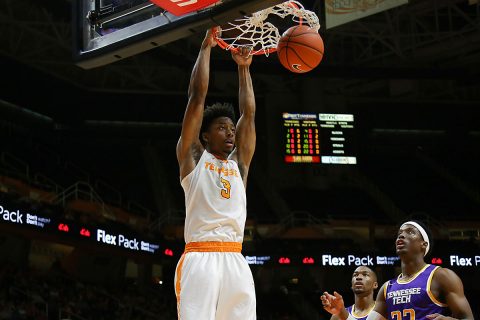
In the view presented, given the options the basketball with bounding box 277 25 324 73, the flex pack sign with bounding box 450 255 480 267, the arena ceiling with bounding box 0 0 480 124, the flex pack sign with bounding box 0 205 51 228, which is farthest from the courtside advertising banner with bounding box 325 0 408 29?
the flex pack sign with bounding box 450 255 480 267

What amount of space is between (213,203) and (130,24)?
1459 millimetres

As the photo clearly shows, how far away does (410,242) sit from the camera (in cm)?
566

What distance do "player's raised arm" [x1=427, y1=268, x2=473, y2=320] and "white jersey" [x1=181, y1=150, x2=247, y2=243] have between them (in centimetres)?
154

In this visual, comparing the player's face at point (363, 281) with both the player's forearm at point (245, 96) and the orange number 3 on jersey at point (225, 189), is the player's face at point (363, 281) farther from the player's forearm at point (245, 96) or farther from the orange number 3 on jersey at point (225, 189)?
the orange number 3 on jersey at point (225, 189)

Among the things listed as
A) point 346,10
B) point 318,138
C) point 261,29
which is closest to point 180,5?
point 261,29

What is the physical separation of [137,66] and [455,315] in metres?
17.8

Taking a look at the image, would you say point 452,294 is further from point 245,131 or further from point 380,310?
point 245,131

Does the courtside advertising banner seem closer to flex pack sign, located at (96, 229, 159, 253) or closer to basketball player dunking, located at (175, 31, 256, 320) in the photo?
flex pack sign, located at (96, 229, 159, 253)

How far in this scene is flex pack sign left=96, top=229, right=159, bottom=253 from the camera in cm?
1702

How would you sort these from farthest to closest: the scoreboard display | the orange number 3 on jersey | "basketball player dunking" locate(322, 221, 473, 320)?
the scoreboard display, "basketball player dunking" locate(322, 221, 473, 320), the orange number 3 on jersey

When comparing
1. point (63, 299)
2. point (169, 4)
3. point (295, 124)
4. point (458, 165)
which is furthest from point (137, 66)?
point (169, 4)

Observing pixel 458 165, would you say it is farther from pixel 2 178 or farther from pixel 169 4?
pixel 169 4

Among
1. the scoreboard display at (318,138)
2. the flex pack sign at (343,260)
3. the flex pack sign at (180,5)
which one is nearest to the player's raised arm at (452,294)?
the flex pack sign at (180,5)

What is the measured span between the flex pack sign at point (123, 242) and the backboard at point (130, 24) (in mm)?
11822
